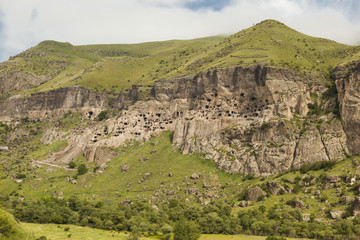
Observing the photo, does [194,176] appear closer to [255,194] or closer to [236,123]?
[255,194]

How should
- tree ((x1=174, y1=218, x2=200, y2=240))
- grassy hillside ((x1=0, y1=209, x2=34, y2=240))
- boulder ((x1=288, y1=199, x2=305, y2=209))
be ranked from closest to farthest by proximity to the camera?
grassy hillside ((x1=0, y1=209, x2=34, y2=240)) < tree ((x1=174, y1=218, x2=200, y2=240)) < boulder ((x1=288, y1=199, x2=305, y2=209))

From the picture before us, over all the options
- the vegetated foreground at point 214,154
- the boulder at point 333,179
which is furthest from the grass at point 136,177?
the boulder at point 333,179

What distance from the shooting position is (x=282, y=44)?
16888cm

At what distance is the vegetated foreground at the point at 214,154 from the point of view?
8844 cm

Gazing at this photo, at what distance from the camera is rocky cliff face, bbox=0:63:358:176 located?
356 ft

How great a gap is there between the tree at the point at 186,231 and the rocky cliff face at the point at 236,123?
39.7m

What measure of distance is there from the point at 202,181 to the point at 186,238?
3759 centimetres

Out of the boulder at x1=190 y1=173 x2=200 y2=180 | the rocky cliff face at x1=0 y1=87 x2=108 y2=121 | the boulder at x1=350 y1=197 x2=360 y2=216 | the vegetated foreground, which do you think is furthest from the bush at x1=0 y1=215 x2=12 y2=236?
the rocky cliff face at x1=0 y1=87 x2=108 y2=121

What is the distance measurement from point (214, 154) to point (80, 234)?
60165 mm

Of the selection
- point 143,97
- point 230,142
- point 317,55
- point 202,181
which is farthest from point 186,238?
point 317,55

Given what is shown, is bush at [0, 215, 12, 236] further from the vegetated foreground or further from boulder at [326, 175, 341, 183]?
boulder at [326, 175, 341, 183]

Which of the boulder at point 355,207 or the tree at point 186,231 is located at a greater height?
the boulder at point 355,207

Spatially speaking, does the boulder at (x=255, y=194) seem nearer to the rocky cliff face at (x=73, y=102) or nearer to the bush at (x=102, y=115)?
the bush at (x=102, y=115)

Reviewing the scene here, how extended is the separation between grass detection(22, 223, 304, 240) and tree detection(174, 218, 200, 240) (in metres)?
3.89
